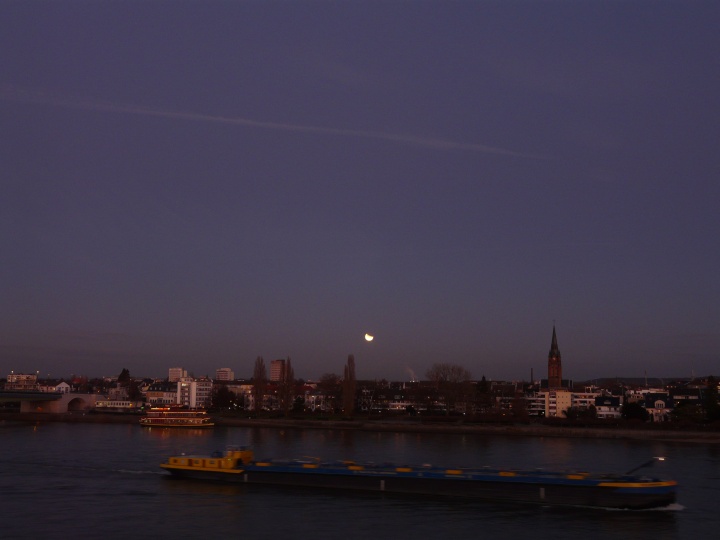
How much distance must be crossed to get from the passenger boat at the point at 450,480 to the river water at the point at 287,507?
0.42m

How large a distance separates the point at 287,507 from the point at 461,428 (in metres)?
30.2

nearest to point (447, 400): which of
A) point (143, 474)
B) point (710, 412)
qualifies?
point (710, 412)

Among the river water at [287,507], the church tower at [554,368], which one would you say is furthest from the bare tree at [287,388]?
the church tower at [554,368]

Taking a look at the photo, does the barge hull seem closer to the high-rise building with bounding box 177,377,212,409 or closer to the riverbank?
the riverbank

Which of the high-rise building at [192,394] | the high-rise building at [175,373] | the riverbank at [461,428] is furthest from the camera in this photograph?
the high-rise building at [175,373]

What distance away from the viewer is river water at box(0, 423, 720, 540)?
15922 mm

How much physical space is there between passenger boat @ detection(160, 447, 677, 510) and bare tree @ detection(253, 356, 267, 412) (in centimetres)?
3524

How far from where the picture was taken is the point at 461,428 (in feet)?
156

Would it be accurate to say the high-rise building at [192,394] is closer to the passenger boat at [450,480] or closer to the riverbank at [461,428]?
the riverbank at [461,428]

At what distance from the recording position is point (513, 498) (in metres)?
19.5

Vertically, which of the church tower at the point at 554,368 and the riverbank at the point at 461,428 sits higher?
Answer: the church tower at the point at 554,368

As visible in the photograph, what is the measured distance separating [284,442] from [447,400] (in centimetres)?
2318

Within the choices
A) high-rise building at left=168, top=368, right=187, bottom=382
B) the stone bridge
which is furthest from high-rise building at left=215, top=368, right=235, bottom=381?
the stone bridge

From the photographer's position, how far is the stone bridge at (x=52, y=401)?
61125 mm
